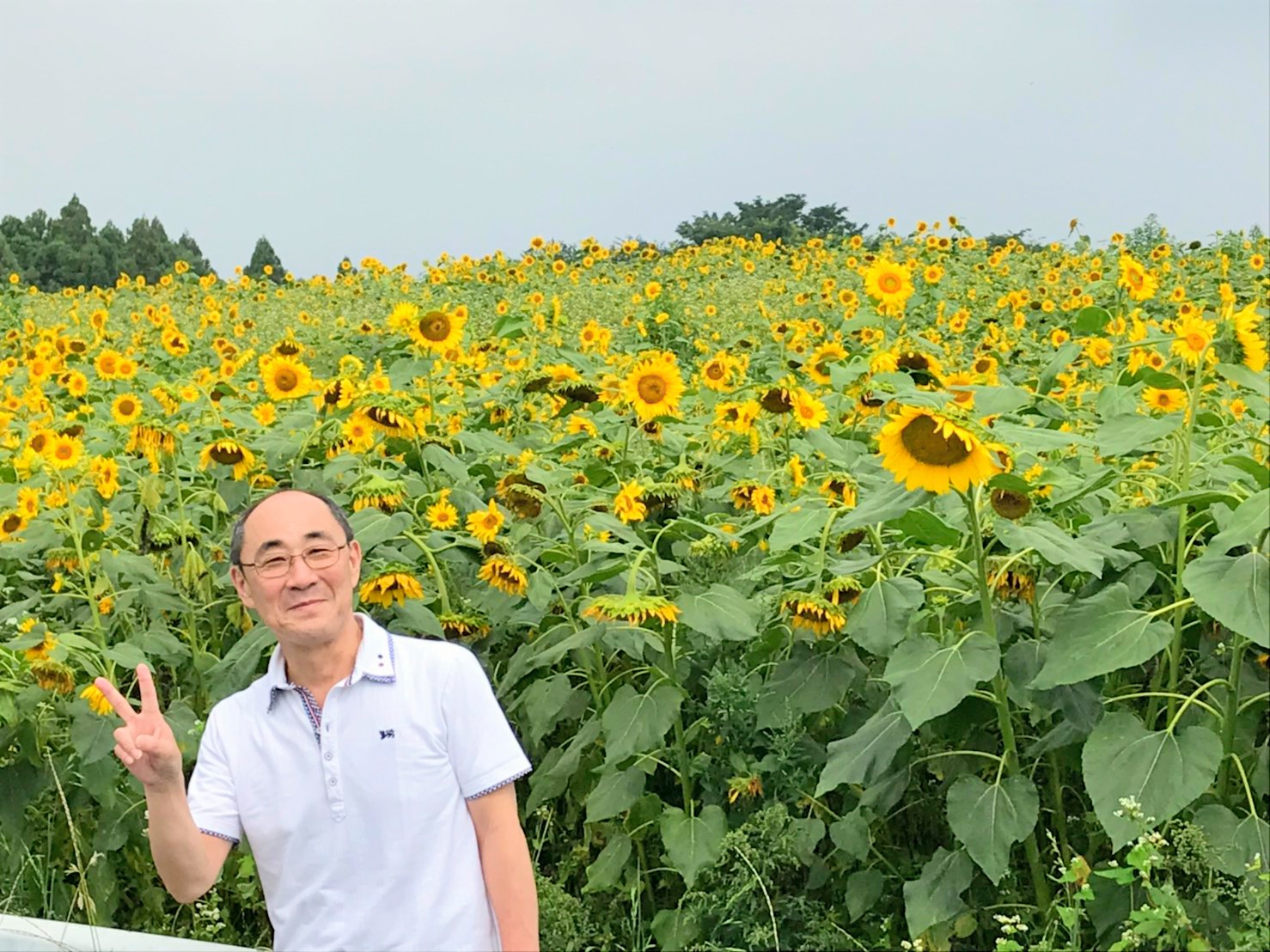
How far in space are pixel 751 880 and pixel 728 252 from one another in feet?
40.5

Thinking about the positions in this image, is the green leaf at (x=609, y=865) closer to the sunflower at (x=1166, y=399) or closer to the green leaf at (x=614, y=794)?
the green leaf at (x=614, y=794)

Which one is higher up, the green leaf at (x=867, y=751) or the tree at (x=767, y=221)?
the tree at (x=767, y=221)

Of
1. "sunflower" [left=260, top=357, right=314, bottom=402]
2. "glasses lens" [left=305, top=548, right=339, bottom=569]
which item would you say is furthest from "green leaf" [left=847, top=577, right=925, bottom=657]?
"sunflower" [left=260, top=357, right=314, bottom=402]

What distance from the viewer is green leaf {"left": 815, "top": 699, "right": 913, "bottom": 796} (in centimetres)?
268

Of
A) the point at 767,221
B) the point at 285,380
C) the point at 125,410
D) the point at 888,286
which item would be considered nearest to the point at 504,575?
the point at 285,380

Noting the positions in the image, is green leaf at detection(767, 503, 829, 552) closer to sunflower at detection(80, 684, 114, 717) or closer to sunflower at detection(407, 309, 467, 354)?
sunflower at detection(80, 684, 114, 717)

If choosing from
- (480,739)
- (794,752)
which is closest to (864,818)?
(794,752)

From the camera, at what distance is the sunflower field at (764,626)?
2.53 metres

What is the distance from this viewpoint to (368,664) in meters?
2.39

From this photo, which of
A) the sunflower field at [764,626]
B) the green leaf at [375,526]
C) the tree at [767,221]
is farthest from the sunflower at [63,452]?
the tree at [767,221]

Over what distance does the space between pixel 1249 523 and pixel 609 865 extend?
1531 mm

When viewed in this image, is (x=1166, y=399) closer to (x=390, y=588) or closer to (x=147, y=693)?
(x=390, y=588)

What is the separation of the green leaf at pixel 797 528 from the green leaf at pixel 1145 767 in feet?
2.07

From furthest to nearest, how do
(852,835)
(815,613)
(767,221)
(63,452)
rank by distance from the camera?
(767,221)
(63,452)
(852,835)
(815,613)
